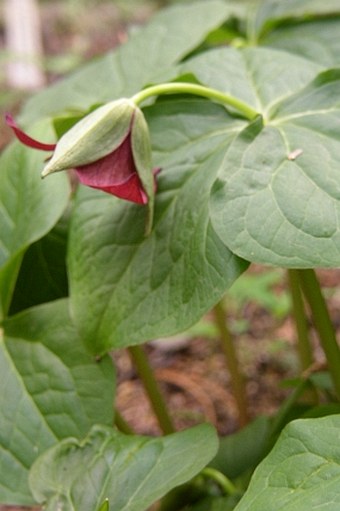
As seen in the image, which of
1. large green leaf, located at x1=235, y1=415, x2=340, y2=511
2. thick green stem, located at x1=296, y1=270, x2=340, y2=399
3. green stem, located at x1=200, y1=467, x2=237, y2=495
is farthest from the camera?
green stem, located at x1=200, y1=467, x2=237, y2=495

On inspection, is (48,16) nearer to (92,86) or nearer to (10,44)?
(10,44)

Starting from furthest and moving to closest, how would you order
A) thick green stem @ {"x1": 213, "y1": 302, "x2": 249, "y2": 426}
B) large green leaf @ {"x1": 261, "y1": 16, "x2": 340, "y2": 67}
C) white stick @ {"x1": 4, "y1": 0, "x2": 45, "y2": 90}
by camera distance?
white stick @ {"x1": 4, "y1": 0, "x2": 45, "y2": 90}
thick green stem @ {"x1": 213, "y1": 302, "x2": 249, "y2": 426}
large green leaf @ {"x1": 261, "y1": 16, "x2": 340, "y2": 67}

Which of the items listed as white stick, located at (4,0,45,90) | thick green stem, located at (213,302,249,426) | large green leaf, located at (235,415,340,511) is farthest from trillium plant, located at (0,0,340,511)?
white stick, located at (4,0,45,90)

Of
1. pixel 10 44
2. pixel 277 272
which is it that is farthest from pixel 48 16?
pixel 277 272

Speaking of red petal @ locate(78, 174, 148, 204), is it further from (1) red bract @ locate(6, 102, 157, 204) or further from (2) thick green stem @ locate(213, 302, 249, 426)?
(2) thick green stem @ locate(213, 302, 249, 426)

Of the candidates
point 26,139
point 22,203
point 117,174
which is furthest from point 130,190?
point 22,203

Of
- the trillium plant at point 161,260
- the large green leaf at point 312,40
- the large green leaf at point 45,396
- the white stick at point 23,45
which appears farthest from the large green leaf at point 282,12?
the white stick at point 23,45

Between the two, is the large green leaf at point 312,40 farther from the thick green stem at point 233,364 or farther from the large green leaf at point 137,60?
the thick green stem at point 233,364
